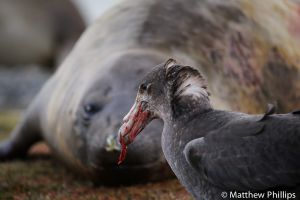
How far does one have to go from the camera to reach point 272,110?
3.34 m

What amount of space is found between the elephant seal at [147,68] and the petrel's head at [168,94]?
1.41 m

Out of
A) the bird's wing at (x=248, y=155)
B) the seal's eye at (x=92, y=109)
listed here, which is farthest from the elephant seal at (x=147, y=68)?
the bird's wing at (x=248, y=155)

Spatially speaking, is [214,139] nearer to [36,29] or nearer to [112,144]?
[112,144]

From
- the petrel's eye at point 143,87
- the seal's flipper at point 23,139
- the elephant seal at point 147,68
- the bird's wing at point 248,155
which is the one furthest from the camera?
the seal's flipper at point 23,139

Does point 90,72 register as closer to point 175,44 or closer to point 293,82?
point 175,44

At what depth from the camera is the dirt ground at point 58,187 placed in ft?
16.8

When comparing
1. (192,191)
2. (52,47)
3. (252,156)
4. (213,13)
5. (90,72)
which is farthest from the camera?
(52,47)

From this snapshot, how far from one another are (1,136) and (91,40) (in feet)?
11.5

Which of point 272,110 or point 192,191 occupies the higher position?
point 272,110

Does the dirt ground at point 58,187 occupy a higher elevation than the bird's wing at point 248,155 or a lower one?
lower

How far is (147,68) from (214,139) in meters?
2.27

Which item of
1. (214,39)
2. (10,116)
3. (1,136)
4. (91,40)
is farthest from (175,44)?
(10,116)

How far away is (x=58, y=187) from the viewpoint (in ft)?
18.6

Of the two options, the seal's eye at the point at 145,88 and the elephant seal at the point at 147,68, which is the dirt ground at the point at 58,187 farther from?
the seal's eye at the point at 145,88
